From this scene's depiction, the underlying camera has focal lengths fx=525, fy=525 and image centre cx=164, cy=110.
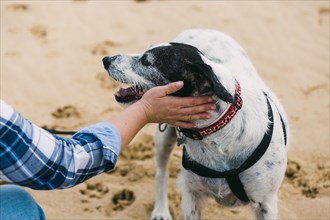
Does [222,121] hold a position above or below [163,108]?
below

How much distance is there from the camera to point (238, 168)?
3000 mm

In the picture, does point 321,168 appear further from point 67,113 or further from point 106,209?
point 67,113

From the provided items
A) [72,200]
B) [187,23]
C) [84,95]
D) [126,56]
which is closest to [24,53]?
[84,95]

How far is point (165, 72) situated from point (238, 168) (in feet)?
2.30

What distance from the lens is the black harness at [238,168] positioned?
298 centimetres

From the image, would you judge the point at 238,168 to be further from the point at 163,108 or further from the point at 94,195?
the point at 94,195

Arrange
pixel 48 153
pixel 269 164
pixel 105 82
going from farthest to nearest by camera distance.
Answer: pixel 105 82 < pixel 269 164 < pixel 48 153

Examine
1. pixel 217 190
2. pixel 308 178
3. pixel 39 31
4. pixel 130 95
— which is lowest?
pixel 308 178

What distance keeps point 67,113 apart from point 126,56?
7.80ft

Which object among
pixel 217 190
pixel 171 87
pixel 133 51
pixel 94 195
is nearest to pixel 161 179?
pixel 94 195

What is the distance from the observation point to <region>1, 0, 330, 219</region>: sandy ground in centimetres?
421

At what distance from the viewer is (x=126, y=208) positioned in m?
4.11

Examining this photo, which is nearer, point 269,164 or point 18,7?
point 269,164

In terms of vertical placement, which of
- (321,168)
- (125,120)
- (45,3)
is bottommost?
(321,168)
